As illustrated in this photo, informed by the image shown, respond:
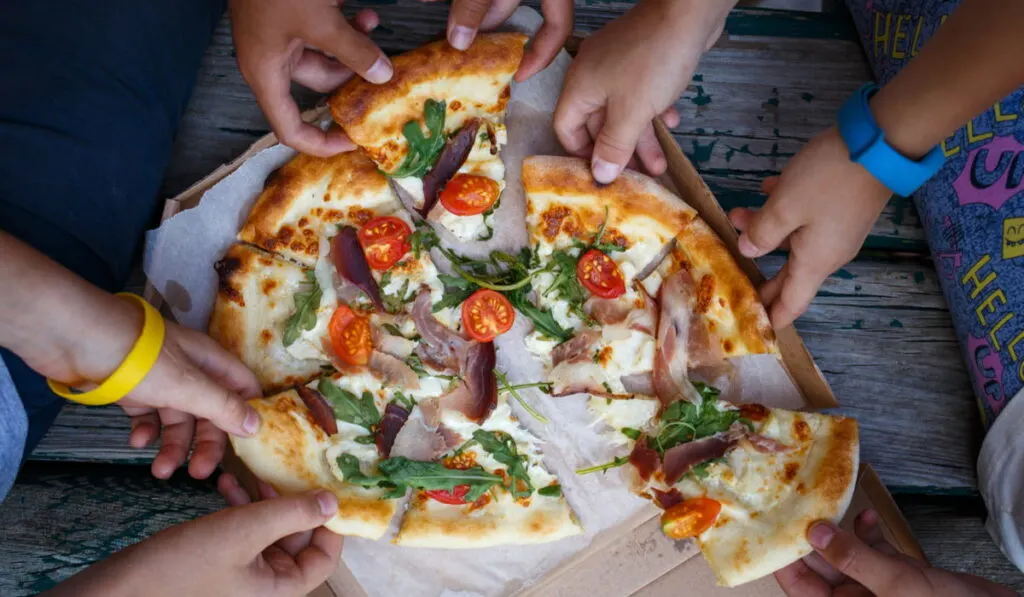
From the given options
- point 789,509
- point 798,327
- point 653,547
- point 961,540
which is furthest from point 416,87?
point 961,540

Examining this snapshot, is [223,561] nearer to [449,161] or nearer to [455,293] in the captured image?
[455,293]

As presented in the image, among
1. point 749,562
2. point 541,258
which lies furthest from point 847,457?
point 541,258

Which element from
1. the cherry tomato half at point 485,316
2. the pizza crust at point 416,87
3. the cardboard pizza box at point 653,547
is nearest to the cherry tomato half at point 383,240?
the pizza crust at point 416,87

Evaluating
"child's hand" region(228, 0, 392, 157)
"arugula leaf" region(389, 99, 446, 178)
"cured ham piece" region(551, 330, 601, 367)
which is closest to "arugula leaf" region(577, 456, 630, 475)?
"cured ham piece" region(551, 330, 601, 367)

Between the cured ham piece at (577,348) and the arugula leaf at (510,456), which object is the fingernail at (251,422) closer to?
the arugula leaf at (510,456)

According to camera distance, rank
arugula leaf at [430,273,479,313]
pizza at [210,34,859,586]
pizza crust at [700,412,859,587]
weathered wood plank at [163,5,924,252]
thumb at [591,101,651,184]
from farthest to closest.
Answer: weathered wood plank at [163,5,924,252]
arugula leaf at [430,273,479,313]
pizza at [210,34,859,586]
pizza crust at [700,412,859,587]
thumb at [591,101,651,184]

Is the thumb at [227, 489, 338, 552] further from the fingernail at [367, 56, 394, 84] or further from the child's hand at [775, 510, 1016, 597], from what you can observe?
the child's hand at [775, 510, 1016, 597]
